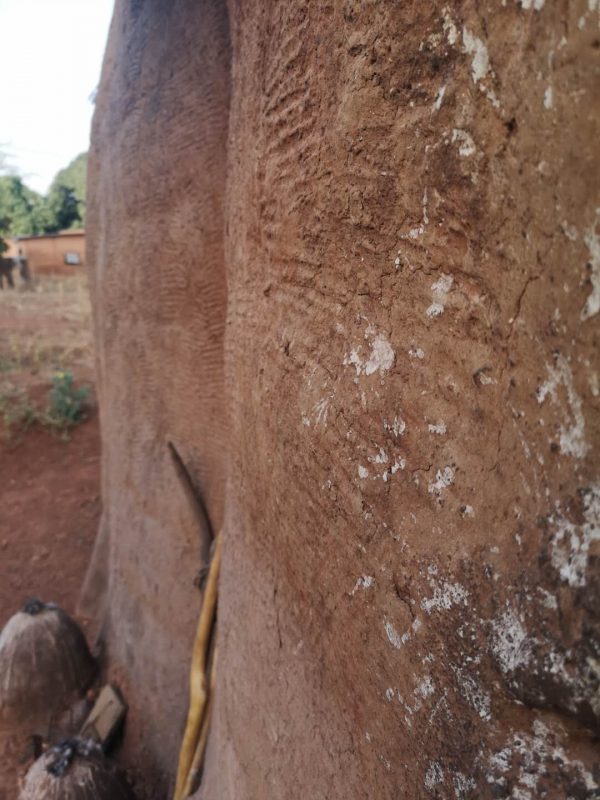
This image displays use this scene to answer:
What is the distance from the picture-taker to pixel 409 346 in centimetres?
81

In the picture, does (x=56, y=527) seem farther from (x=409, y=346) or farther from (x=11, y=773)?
(x=409, y=346)

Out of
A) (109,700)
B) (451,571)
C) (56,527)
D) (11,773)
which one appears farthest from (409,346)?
(56,527)

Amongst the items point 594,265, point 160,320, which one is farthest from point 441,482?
point 160,320

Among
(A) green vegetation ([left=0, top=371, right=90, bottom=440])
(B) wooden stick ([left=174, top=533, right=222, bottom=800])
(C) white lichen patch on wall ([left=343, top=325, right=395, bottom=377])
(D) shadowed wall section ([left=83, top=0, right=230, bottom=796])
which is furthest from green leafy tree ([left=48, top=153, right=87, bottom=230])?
(C) white lichen patch on wall ([left=343, top=325, right=395, bottom=377])

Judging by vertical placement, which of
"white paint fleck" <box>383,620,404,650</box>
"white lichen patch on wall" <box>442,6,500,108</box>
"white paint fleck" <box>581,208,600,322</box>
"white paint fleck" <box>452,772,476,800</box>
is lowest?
"white paint fleck" <box>452,772,476,800</box>

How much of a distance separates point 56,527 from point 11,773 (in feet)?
8.23

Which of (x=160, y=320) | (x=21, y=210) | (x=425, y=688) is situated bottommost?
(x=425, y=688)

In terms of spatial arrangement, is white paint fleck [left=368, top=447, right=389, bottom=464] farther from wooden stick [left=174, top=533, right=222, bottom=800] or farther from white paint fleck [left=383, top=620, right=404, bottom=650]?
wooden stick [left=174, top=533, right=222, bottom=800]

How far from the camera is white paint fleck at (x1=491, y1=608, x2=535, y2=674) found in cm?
65

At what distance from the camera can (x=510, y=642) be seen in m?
0.67

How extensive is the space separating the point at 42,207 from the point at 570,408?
2420 cm

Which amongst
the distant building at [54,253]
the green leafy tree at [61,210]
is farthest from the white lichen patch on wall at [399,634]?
the green leafy tree at [61,210]

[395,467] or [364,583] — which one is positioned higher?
[395,467]

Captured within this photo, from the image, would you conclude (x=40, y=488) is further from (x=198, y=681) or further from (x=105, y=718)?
(x=198, y=681)
